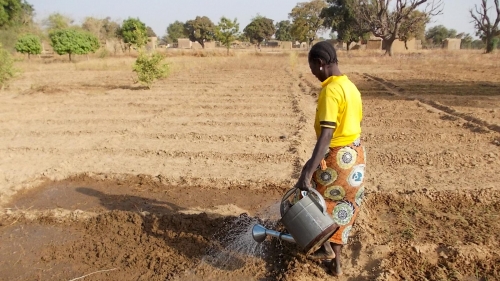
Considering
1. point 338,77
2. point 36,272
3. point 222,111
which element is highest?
point 338,77

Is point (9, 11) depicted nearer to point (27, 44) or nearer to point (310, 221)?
point (27, 44)

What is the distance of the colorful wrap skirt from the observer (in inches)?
89.6

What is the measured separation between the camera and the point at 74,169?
504 cm

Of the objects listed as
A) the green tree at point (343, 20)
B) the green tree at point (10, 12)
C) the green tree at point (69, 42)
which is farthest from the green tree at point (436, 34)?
the green tree at point (10, 12)

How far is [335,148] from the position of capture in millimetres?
2266

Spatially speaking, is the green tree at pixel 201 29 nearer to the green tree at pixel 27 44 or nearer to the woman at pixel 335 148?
the green tree at pixel 27 44

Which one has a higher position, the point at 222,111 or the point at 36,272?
the point at 222,111

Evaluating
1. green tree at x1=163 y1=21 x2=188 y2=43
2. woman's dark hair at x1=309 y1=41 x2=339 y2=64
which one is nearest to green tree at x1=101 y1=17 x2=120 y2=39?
green tree at x1=163 y1=21 x2=188 y2=43

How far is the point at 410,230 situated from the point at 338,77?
1.80m

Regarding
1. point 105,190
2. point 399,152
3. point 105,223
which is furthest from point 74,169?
point 399,152

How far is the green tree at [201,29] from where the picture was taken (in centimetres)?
5825

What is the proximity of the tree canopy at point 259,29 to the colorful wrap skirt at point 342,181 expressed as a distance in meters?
54.8

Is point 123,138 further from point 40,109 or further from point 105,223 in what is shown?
point 40,109

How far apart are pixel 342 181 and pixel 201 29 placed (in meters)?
59.4
